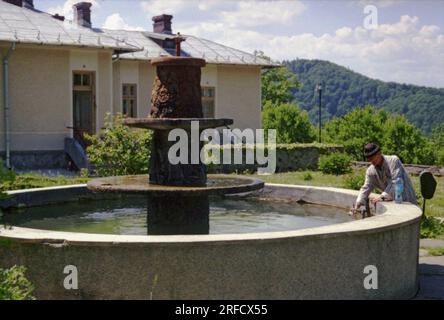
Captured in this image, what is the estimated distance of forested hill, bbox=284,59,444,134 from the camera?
9175cm

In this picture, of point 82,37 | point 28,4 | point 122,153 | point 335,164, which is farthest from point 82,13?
point 122,153

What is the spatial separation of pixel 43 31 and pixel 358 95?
3755 inches

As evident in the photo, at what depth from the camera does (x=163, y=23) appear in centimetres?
3192

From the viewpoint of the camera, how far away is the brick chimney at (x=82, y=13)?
2625cm

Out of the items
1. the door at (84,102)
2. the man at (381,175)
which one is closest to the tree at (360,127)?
the door at (84,102)

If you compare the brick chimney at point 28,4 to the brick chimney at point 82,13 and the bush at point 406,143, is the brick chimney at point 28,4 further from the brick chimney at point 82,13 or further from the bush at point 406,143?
the bush at point 406,143

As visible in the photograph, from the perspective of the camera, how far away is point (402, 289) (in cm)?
585

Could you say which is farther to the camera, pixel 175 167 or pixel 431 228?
pixel 431 228

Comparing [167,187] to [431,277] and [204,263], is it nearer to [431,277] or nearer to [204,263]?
[204,263]

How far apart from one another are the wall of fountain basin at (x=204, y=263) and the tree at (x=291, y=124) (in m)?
35.0

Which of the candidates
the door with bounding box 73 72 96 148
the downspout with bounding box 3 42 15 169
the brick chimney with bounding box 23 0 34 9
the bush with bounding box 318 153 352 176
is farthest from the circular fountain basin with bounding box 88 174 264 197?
the brick chimney with bounding box 23 0 34 9

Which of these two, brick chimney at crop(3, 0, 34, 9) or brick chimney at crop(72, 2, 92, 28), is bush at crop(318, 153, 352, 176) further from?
brick chimney at crop(3, 0, 34, 9)
